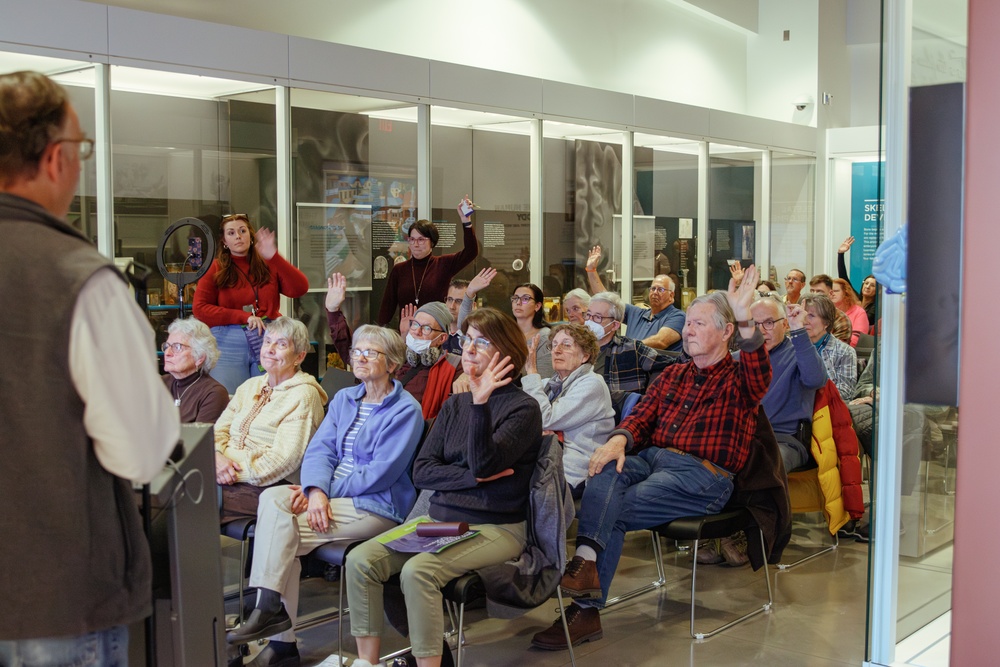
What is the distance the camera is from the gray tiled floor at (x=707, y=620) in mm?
4266

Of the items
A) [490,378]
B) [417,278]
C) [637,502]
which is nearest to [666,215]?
[417,278]

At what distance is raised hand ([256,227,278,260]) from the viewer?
20.6 ft

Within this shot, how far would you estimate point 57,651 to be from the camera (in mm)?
1760

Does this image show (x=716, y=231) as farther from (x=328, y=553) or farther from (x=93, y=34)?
(x=328, y=553)

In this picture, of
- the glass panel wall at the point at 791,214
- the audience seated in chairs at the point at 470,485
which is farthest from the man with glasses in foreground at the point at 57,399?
the glass panel wall at the point at 791,214

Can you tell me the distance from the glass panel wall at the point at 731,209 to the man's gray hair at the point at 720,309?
20.0ft

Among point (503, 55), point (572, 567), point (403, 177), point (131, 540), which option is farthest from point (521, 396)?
point (503, 55)

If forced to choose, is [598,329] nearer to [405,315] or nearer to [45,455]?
[405,315]

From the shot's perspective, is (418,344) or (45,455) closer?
(45,455)

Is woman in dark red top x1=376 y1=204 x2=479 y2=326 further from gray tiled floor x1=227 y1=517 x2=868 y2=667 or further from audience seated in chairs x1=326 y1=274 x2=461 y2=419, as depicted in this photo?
gray tiled floor x1=227 y1=517 x2=868 y2=667

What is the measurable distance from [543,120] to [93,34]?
12.8 feet

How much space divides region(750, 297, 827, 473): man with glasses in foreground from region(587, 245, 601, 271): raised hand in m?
2.93

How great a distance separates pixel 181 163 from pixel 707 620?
3916 mm

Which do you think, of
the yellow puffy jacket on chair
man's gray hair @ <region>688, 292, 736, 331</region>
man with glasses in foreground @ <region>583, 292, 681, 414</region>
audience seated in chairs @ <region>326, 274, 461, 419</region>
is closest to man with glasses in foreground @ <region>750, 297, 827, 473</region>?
the yellow puffy jacket on chair
